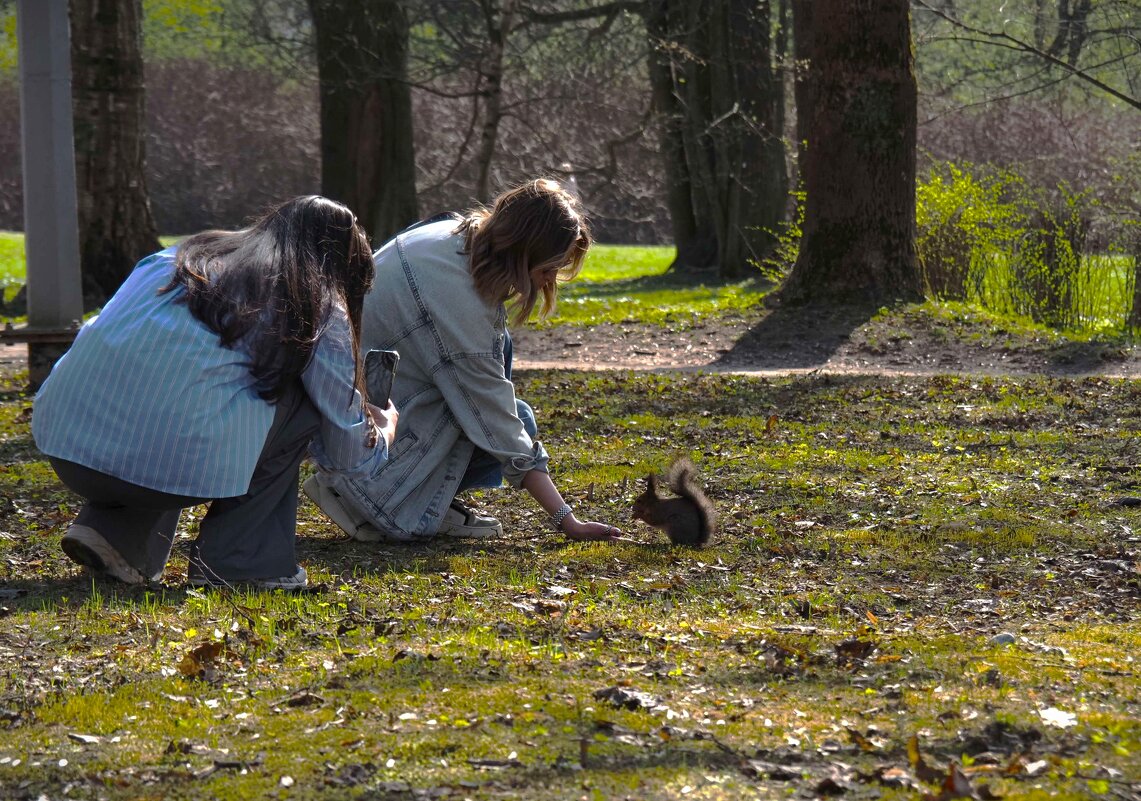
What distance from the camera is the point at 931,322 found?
11938 millimetres

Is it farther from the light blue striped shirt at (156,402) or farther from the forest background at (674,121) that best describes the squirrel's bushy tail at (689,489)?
→ the forest background at (674,121)

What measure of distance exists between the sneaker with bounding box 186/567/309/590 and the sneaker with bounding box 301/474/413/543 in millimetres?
837

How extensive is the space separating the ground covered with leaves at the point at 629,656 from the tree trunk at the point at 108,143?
7114 mm

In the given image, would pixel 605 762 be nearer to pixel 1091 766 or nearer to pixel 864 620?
pixel 1091 766

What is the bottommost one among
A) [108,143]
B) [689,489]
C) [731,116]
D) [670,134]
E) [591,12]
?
[689,489]

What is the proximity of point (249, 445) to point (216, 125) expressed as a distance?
115ft

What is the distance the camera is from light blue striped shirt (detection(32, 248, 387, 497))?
426 cm

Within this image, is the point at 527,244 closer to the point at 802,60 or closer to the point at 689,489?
the point at 689,489

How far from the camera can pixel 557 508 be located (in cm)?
541

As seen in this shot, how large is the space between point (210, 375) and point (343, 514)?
1.42 meters

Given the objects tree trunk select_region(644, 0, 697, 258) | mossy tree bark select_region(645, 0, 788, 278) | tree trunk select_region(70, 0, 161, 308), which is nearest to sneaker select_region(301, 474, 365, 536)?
tree trunk select_region(70, 0, 161, 308)

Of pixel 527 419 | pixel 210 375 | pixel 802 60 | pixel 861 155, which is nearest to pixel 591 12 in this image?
pixel 802 60

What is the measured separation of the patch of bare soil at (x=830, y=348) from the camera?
1106cm

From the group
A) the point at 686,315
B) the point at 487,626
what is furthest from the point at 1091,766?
the point at 686,315
